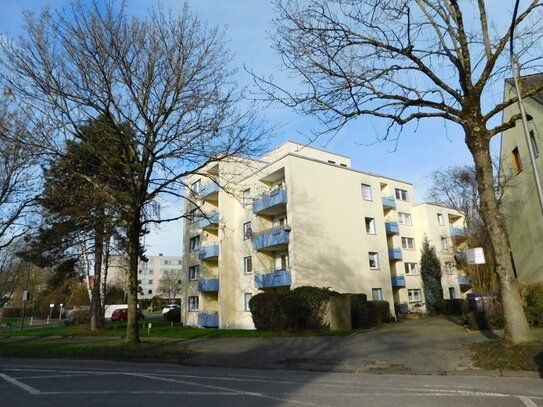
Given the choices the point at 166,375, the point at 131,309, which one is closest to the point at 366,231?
the point at 131,309

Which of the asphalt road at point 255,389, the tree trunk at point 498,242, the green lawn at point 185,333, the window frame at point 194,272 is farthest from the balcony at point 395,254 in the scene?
the asphalt road at point 255,389

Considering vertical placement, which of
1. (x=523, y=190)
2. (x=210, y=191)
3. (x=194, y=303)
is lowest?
(x=194, y=303)

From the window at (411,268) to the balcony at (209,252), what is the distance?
1824 cm

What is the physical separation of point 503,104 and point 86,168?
15.5 m

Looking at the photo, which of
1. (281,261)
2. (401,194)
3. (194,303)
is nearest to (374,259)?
(281,261)

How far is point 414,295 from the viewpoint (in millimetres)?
41125

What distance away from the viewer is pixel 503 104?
38.3 feet

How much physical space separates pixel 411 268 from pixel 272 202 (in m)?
19.0

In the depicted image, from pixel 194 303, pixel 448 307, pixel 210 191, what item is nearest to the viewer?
pixel 210 191

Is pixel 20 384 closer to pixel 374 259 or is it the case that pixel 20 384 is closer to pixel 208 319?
pixel 208 319

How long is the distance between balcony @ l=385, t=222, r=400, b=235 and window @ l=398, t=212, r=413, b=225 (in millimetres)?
2431

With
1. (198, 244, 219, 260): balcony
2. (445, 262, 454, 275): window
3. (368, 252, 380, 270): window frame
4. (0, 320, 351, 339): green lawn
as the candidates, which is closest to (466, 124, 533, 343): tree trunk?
(0, 320, 351, 339): green lawn

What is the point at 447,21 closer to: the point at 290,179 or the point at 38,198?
the point at 290,179

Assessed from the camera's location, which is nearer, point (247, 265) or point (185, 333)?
point (185, 333)
